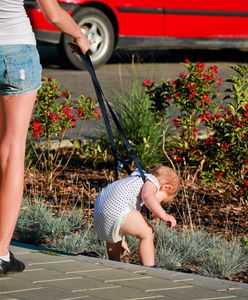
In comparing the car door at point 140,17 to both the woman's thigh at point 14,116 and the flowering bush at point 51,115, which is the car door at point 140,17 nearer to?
the flowering bush at point 51,115

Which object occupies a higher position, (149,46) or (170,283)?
(149,46)

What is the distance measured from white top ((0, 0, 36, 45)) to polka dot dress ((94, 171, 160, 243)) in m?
1.05

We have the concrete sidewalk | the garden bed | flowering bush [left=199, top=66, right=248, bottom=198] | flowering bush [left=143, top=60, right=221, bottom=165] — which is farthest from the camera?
flowering bush [left=143, top=60, right=221, bottom=165]

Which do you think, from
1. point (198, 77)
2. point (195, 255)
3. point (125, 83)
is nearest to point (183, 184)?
point (198, 77)

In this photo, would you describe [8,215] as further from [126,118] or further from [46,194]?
[126,118]

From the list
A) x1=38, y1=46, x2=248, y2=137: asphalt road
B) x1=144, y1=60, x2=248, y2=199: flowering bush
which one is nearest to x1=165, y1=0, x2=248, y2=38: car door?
x1=38, y1=46, x2=248, y2=137: asphalt road

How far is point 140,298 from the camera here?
5582 millimetres

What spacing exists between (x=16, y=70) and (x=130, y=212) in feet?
3.61

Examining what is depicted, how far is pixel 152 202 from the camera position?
6.55 metres

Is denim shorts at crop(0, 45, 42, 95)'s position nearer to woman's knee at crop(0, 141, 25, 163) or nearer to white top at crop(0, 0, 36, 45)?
white top at crop(0, 0, 36, 45)

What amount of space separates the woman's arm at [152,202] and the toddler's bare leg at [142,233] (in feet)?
0.31

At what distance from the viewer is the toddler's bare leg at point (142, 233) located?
21.6ft

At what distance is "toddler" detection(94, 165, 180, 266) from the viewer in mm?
6566

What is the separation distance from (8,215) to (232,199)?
2.75 m
